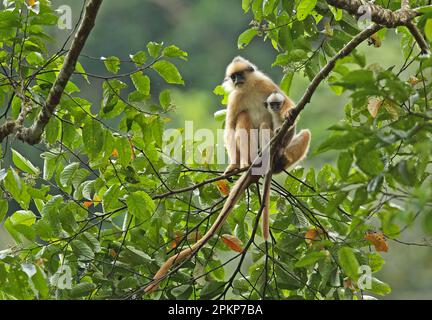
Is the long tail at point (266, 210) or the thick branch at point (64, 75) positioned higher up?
the thick branch at point (64, 75)

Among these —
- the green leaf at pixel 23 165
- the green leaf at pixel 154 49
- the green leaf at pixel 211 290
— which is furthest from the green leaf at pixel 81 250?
the green leaf at pixel 154 49

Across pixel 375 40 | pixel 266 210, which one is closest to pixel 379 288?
pixel 266 210

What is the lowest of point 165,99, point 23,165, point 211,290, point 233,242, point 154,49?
point 211,290

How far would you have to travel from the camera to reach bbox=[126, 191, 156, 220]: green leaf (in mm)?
2975

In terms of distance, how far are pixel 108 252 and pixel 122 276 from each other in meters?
0.15

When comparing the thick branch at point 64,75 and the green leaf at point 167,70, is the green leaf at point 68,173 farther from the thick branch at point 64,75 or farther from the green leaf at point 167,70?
the green leaf at point 167,70

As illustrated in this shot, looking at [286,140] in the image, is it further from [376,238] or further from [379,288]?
[379,288]

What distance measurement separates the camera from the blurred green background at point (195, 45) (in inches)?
534

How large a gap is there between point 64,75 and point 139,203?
23.7 inches

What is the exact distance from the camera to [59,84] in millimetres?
2742

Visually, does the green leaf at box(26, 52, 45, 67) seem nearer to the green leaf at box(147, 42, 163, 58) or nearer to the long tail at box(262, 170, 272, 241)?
the green leaf at box(147, 42, 163, 58)

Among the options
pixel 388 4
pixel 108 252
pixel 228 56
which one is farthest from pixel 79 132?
pixel 228 56

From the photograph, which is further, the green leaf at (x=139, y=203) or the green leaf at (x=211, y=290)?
the green leaf at (x=139, y=203)

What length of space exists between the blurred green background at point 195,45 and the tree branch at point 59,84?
9.01 meters
